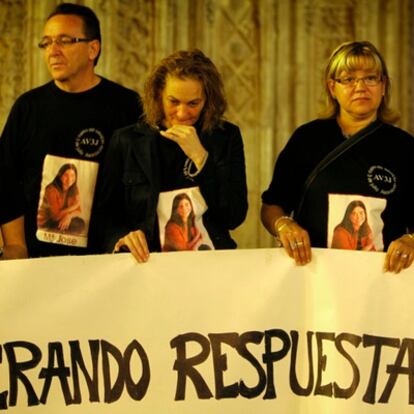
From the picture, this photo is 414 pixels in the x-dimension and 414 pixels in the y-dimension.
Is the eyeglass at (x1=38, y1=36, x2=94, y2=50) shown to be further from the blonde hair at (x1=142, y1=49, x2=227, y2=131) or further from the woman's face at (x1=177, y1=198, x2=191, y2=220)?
the woman's face at (x1=177, y1=198, x2=191, y2=220)

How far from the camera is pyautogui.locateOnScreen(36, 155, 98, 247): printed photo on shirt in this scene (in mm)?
3732

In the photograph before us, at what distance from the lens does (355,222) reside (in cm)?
348

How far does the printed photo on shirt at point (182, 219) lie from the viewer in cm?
348

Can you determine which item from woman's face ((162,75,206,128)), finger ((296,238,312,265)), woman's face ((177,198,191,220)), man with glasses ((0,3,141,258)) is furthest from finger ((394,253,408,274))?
man with glasses ((0,3,141,258))

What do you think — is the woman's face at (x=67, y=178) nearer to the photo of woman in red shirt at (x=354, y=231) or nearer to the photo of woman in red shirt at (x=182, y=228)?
the photo of woman in red shirt at (x=182, y=228)

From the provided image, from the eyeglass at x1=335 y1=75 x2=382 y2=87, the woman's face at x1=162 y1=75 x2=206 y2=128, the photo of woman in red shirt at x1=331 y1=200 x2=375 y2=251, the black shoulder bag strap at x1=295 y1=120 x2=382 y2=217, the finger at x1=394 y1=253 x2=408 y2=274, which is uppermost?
the eyeglass at x1=335 y1=75 x2=382 y2=87

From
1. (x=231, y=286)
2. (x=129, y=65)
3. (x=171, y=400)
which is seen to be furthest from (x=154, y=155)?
(x=129, y=65)

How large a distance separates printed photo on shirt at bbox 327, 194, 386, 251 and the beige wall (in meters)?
1.92

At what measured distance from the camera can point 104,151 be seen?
381 cm

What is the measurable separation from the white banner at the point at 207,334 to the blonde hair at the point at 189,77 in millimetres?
483

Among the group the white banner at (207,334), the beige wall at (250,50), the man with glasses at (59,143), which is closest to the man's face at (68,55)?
the man with glasses at (59,143)

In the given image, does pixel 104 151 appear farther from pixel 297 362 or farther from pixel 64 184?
pixel 297 362

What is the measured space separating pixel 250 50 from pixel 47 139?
1911 mm

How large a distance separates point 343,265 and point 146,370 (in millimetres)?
680
